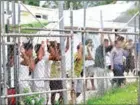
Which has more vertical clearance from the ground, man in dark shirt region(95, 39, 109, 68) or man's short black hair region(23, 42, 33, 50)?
man's short black hair region(23, 42, 33, 50)

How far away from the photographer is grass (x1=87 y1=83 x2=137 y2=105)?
42.3 feet

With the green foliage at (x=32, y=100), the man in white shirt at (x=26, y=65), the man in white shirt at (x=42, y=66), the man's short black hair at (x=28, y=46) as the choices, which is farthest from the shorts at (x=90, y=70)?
the man's short black hair at (x=28, y=46)

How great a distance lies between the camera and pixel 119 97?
13523mm

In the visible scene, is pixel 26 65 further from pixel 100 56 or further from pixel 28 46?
pixel 100 56

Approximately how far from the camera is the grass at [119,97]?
42.3 ft

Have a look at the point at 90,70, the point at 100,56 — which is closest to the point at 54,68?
the point at 90,70

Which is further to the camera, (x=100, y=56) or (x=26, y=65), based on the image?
(x=100, y=56)

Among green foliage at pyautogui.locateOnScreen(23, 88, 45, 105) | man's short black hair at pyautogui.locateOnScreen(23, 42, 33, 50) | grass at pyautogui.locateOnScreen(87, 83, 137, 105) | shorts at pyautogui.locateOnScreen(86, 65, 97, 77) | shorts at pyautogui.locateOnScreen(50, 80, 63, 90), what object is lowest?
grass at pyautogui.locateOnScreen(87, 83, 137, 105)

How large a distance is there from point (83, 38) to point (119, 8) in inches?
556

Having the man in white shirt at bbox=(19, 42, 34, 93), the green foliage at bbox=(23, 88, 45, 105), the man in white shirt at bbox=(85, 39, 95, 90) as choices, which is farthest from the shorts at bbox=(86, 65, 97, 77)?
the green foliage at bbox=(23, 88, 45, 105)

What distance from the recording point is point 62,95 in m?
10.9

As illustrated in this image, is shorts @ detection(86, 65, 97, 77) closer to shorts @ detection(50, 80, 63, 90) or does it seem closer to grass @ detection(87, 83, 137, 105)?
grass @ detection(87, 83, 137, 105)

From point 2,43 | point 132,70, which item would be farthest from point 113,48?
point 2,43

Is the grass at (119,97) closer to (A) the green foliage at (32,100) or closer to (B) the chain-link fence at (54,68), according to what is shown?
(B) the chain-link fence at (54,68)
